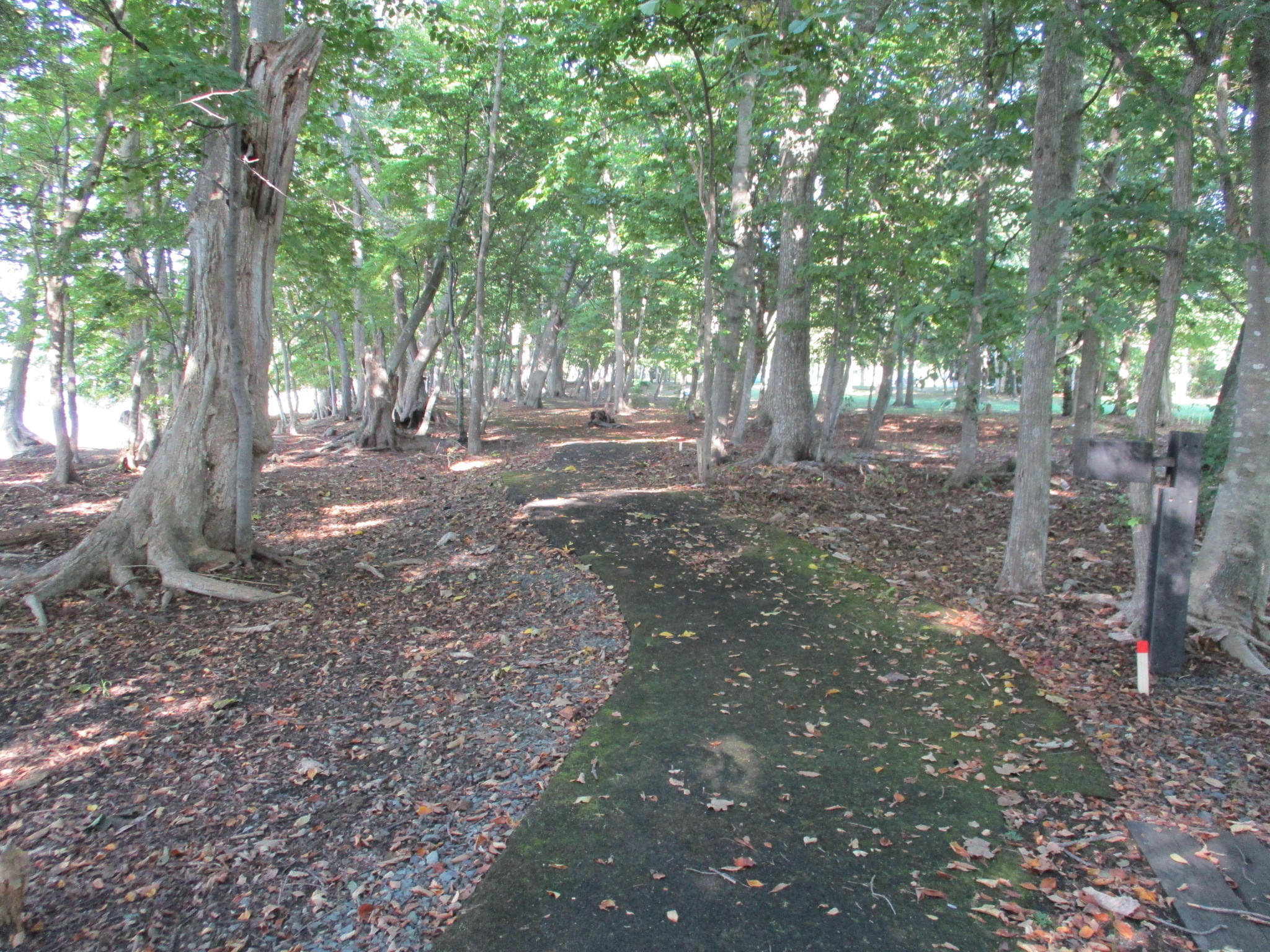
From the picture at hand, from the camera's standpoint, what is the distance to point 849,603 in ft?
21.6

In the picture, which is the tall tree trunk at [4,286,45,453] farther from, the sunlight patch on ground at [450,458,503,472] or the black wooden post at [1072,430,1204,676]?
the black wooden post at [1072,430,1204,676]

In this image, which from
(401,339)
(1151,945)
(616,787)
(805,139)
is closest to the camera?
(1151,945)

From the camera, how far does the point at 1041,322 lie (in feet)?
19.5

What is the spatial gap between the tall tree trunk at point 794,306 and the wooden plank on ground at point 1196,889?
9144 millimetres

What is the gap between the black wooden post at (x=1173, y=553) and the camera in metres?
4.82

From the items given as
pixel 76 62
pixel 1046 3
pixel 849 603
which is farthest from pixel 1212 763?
pixel 76 62

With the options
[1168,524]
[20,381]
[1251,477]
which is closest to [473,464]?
[20,381]

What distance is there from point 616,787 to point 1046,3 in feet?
24.8

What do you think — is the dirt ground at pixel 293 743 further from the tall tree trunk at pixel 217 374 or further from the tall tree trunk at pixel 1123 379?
the tall tree trunk at pixel 1123 379

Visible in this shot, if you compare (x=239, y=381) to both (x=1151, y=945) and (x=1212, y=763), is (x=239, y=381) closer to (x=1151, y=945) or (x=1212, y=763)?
(x=1151, y=945)

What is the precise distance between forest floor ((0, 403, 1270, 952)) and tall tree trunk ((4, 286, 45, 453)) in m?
6.25

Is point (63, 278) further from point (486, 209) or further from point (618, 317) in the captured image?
point (618, 317)

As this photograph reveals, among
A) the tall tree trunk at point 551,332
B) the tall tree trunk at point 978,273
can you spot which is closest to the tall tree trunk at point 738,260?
the tall tree trunk at point 978,273

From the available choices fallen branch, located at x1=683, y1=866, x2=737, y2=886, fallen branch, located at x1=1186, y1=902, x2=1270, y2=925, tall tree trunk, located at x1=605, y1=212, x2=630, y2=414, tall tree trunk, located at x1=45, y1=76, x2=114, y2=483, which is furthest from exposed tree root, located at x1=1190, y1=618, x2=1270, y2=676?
tall tree trunk, located at x1=605, y1=212, x2=630, y2=414
